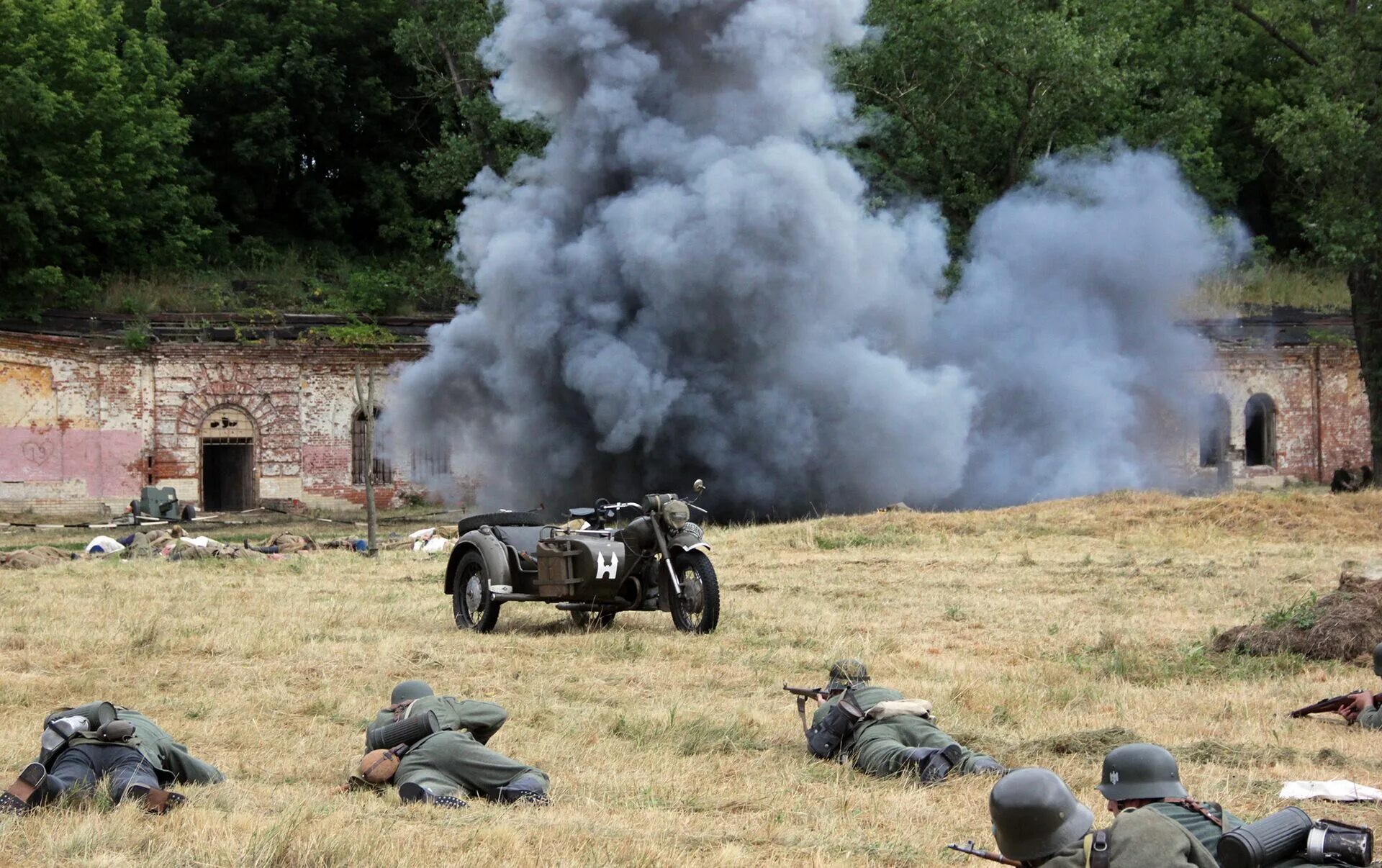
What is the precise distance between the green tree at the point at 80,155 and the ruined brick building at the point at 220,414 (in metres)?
2.47

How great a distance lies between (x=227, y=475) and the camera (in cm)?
3216

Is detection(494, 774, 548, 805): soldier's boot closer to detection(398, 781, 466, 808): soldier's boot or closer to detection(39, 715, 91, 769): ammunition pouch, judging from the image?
detection(398, 781, 466, 808): soldier's boot

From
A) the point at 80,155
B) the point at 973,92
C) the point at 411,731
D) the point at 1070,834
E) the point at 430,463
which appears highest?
the point at 973,92

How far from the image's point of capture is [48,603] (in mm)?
13516

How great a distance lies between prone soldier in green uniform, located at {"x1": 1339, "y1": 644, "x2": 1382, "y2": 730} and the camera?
7656mm

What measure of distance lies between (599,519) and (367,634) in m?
2.06

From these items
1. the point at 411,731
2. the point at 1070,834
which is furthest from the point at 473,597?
the point at 1070,834

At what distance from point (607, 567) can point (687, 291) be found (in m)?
12.9

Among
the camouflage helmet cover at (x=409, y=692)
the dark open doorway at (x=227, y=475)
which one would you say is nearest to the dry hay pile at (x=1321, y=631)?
the camouflage helmet cover at (x=409, y=692)

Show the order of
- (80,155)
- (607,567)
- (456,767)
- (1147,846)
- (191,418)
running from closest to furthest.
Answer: (1147,846) < (456,767) < (607,567) < (191,418) < (80,155)

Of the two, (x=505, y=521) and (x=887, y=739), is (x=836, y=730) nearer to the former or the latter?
(x=887, y=739)

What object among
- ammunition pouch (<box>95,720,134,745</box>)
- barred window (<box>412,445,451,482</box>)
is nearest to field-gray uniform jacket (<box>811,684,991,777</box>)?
ammunition pouch (<box>95,720,134,745</box>)

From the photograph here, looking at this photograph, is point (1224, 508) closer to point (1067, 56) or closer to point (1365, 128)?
point (1365, 128)

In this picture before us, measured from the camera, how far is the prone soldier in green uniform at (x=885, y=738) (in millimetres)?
6660
